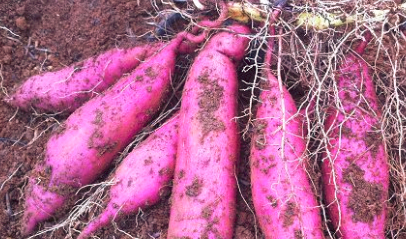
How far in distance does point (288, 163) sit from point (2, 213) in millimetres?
872

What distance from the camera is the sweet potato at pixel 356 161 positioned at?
1406 millimetres

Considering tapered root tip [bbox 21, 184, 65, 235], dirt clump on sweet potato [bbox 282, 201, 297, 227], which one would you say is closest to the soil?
tapered root tip [bbox 21, 184, 65, 235]

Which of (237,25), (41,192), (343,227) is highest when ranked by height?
(237,25)

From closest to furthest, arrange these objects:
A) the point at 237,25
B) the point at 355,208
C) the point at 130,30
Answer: the point at 355,208 < the point at 237,25 < the point at 130,30

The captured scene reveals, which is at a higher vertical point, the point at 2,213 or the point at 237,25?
the point at 237,25

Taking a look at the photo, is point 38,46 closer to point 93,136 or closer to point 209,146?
point 93,136

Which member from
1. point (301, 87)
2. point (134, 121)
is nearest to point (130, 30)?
point (134, 121)

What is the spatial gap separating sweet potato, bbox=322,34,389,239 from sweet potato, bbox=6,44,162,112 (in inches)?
23.6

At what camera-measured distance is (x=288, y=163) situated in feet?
4.67

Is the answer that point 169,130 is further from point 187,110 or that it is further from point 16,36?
point 16,36

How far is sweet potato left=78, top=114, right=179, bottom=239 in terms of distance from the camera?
151cm

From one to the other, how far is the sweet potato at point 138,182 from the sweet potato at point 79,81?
294 millimetres

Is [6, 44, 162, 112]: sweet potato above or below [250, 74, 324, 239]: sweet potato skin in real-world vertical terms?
above

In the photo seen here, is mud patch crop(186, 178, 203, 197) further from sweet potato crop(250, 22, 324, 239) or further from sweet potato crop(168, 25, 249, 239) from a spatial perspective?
sweet potato crop(250, 22, 324, 239)
